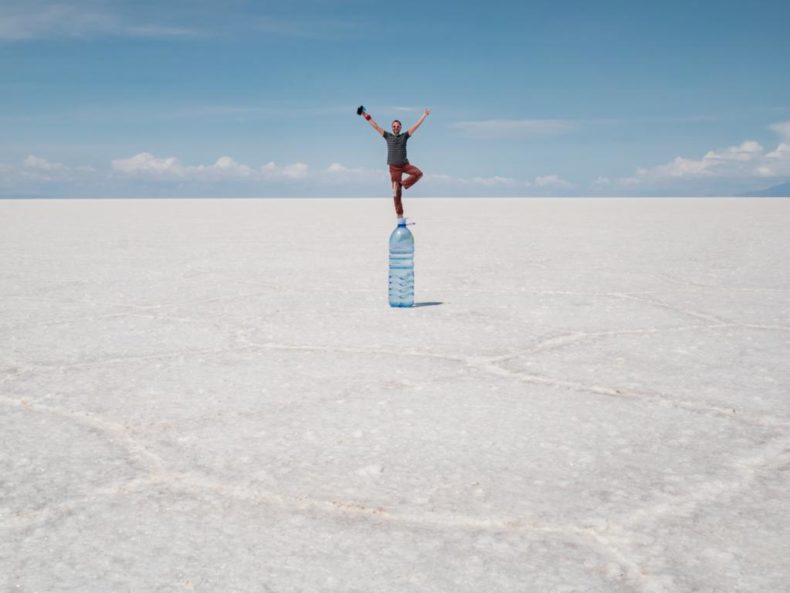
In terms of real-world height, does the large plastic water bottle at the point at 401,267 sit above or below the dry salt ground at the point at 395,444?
above

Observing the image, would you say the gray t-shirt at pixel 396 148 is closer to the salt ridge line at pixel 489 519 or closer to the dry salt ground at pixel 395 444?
the dry salt ground at pixel 395 444

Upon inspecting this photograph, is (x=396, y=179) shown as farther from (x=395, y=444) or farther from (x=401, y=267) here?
(x=395, y=444)

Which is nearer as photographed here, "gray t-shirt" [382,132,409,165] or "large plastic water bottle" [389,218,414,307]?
"large plastic water bottle" [389,218,414,307]

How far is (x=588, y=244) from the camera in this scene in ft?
35.3

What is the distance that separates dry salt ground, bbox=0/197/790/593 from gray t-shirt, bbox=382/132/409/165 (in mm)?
2563

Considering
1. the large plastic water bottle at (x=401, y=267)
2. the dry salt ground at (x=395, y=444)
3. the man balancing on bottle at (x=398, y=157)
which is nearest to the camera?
the dry salt ground at (x=395, y=444)

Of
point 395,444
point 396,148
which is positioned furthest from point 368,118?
point 395,444

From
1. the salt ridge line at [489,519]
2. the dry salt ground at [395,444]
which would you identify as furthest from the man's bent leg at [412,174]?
the salt ridge line at [489,519]

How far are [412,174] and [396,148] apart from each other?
406mm

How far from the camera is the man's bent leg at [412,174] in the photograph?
25.8ft

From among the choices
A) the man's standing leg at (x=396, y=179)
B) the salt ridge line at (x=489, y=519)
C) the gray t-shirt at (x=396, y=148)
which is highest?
the gray t-shirt at (x=396, y=148)

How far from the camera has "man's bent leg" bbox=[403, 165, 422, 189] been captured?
7867 mm

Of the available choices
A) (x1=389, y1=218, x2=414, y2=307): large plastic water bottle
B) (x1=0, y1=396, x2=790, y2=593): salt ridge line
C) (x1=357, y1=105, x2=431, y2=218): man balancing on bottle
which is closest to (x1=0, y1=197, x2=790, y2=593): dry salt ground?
(x1=0, y1=396, x2=790, y2=593): salt ridge line

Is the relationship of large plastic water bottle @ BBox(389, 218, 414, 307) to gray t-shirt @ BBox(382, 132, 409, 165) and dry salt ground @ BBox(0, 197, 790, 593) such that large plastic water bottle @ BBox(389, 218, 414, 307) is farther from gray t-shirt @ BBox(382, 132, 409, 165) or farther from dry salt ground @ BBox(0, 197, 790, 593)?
gray t-shirt @ BBox(382, 132, 409, 165)
